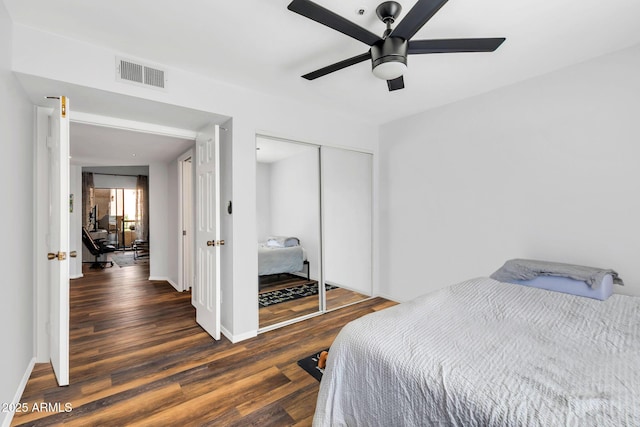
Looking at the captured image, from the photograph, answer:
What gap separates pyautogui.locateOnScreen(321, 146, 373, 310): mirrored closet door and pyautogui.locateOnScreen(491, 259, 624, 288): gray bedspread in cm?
183

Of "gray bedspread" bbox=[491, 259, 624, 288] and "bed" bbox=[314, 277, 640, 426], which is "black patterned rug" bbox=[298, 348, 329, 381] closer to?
"bed" bbox=[314, 277, 640, 426]

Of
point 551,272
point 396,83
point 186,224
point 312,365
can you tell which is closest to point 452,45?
point 396,83

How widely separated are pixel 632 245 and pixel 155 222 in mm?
6124

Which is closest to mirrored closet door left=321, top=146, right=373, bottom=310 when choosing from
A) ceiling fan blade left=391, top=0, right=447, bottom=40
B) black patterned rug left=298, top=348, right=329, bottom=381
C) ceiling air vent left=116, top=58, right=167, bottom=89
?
black patterned rug left=298, top=348, right=329, bottom=381

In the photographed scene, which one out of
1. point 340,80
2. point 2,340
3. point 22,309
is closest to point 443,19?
point 340,80

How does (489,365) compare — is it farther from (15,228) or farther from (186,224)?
(186,224)

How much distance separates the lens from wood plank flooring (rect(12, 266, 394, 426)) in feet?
5.95

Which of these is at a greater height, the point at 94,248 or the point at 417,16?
the point at 417,16

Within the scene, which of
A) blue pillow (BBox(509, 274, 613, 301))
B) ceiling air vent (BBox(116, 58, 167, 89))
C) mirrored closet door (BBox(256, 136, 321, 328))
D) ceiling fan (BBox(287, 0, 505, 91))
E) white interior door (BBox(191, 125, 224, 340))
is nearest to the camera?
ceiling fan (BBox(287, 0, 505, 91))

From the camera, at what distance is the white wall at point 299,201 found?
3613 mm

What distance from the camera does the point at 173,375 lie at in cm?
225

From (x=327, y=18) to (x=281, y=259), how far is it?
2.97m

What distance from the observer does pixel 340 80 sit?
270 centimetres

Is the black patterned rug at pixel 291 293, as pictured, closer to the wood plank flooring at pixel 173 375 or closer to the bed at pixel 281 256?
the bed at pixel 281 256
